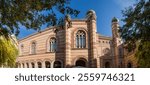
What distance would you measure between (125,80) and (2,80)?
6.31ft

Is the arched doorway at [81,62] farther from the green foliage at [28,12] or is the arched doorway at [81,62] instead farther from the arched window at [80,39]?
the green foliage at [28,12]

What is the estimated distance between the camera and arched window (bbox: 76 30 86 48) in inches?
1777

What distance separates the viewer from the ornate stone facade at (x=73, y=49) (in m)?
44.0

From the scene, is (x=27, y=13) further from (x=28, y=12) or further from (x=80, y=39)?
(x=80, y=39)

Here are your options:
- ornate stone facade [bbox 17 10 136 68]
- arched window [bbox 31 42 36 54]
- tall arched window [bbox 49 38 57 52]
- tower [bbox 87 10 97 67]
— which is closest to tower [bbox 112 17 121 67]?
ornate stone facade [bbox 17 10 136 68]

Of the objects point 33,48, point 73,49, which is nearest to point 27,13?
point 73,49

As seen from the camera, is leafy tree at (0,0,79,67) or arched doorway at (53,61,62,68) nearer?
leafy tree at (0,0,79,67)

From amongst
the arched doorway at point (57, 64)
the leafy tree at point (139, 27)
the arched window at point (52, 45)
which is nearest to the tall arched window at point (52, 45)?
the arched window at point (52, 45)

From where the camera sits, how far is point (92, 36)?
44.4 meters

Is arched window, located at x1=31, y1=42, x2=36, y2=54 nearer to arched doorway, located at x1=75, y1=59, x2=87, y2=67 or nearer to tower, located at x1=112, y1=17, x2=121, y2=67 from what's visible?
arched doorway, located at x1=75, y1=59, x2=87, y2=67

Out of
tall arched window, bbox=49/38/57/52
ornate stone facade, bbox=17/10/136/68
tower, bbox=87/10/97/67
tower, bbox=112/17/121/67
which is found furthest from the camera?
tower, bbox=112/17/121/67

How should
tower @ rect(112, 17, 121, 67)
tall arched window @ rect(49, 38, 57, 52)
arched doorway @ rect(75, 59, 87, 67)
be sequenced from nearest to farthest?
arched doorway @ rect(75, 59, 87, 67), tall arched window @ rect(49, 38, 57, 52), tower @ rect(112, 17, 121, 67)

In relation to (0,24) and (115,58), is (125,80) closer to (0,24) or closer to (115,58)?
(0,24)

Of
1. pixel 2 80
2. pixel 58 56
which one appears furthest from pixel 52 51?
pixel 2 80
